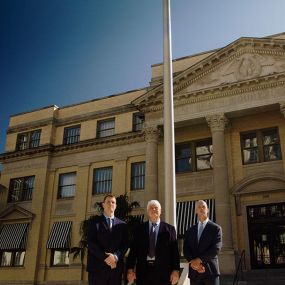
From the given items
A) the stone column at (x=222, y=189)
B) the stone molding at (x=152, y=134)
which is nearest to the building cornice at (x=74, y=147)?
the stone molding at (x=152, y=134)

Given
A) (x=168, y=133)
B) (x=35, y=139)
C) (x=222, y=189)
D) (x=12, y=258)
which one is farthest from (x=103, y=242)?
(x=35, y=139)

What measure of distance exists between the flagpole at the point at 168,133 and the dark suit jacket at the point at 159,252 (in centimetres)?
99

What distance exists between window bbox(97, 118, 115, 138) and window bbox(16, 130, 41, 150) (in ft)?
17.6

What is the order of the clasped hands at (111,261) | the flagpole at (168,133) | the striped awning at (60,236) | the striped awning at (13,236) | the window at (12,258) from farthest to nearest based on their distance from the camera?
1. the window at (12,258)
2. the striped awning at (13,236)
3. the striped awning at (60,236)
4. the flagpole at (168,133)
5. the clasped hands at (111,261)

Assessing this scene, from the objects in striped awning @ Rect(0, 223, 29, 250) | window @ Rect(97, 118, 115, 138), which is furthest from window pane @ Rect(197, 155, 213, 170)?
striped awning @ Rect(0, 223, 29, 250)

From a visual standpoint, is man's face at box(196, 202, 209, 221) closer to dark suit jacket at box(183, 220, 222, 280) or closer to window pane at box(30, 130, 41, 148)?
dark suit jacket at box(183, 220, 222, 280)

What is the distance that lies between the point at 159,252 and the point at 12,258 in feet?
81.2

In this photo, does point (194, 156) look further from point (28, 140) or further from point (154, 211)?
point (154, 211)

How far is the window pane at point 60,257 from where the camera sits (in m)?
26.4

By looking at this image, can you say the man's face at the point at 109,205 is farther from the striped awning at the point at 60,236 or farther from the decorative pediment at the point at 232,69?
the striped awning at the point at 60,236

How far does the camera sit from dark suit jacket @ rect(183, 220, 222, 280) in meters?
6.40

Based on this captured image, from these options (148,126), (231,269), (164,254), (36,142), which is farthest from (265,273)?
(36,142)

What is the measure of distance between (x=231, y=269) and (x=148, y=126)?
926 centimetres

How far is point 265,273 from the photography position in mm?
18000
